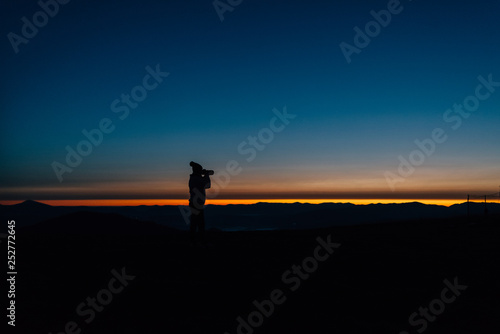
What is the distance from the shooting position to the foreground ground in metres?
6.89

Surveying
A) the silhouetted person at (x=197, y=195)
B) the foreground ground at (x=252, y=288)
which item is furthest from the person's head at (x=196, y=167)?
the foreground ground at (x=252, y=288)

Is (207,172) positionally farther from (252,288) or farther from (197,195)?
(252,288)

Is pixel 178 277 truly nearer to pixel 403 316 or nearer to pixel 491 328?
pixel 403 316

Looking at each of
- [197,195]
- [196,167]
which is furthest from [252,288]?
[196,167]

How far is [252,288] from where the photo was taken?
8609 millimetres

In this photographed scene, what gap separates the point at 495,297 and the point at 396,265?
8.88 ft

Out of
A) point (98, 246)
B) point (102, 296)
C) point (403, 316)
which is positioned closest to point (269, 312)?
point (403, 316)

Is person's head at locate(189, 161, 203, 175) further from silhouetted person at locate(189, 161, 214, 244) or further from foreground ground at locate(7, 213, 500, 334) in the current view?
foreground ground at locate(7, 213, 500, 334)

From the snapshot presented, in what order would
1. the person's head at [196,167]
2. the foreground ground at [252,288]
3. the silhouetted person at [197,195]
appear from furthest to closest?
the person's head at [196,167] < the silhouetted person at [197,195] < the foreground ground at [252,288]

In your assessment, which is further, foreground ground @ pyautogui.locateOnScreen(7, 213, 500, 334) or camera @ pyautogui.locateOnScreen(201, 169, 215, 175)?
camera @ pyautogui.locateOnScreen(201, 169, 215, 175)

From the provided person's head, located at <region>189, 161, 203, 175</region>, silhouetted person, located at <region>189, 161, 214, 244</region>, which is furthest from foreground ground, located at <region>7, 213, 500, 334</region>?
person's head, located at <region>189, 161, 203, 175</region>

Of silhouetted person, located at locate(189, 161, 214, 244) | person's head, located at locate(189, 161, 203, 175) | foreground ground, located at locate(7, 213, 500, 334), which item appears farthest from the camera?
person's head, located at locate(189, 161, 203, 175)

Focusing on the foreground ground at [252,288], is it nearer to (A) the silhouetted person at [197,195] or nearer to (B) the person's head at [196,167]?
(A) the silhouetted person at [197,195]

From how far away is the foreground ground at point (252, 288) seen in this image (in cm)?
689
